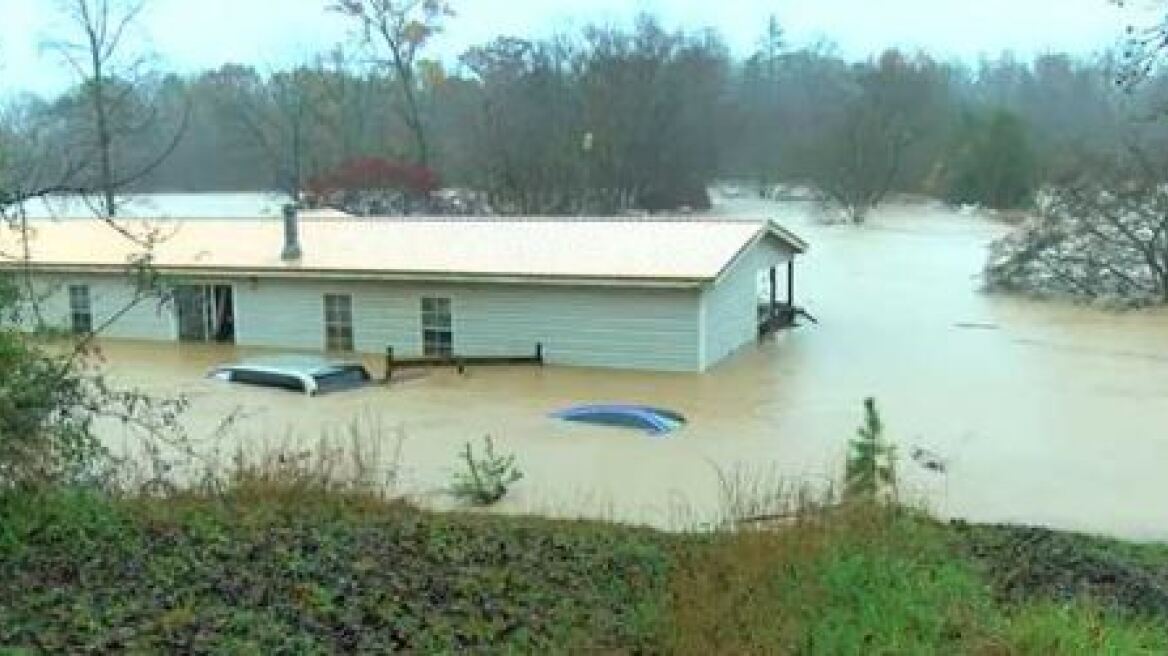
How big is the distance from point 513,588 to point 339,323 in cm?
2096

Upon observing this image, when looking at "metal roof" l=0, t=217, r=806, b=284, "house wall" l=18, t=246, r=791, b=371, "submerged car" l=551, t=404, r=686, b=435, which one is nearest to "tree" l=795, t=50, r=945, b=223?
"metal roof" l=0, t=217, r=806, b=284

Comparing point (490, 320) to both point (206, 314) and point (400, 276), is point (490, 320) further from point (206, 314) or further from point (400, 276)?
point (206, 314)

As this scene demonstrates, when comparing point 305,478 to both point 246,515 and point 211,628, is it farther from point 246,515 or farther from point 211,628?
point 211,628

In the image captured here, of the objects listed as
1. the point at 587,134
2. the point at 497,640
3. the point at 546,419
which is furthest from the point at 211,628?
the point at 587,134

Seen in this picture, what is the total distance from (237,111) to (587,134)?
20.2 meters

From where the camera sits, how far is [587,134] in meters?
64.9

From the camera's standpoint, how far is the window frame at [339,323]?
2745 centimetres

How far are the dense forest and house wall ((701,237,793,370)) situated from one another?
1201 inches

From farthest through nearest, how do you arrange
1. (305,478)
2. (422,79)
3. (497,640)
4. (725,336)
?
(422,79) < (725,336) < (305,478) < (497,640)

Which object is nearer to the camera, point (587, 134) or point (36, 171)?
point (36, 171)

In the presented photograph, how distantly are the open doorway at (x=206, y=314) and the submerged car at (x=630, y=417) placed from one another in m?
11.5

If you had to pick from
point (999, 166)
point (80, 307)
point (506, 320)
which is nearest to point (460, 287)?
point (506, 320)

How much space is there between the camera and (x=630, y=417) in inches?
768

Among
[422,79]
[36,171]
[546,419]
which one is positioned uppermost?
[422,79]
